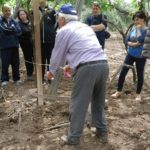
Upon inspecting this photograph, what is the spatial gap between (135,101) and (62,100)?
1348 mm

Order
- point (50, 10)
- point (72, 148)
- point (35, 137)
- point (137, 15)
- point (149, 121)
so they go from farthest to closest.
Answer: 1. point (50, 10)
2. point (137, 15)
3. point (149, 121)
4. point (35, 137)
5. point (72, 148)

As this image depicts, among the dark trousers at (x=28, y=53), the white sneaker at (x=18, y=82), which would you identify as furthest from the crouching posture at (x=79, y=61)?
the dark trousers at (x=28, y=53)

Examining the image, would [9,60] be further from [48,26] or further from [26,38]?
[48,26]

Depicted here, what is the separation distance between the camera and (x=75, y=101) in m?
4.48

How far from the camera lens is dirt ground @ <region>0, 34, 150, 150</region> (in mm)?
4785

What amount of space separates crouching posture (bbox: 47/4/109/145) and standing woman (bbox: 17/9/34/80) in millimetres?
3421

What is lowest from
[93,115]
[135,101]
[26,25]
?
[135,101]

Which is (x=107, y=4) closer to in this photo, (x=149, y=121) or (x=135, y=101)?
(x=135, y=101)

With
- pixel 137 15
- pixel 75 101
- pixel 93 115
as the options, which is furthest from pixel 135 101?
pixel 75 101

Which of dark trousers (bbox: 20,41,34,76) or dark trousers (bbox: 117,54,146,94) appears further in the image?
dark trousers (bbox: 20,41,34,76)

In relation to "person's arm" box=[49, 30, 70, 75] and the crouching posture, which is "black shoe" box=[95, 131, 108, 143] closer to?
the crouching posture

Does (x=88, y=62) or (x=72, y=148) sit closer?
(x=88, y=62)

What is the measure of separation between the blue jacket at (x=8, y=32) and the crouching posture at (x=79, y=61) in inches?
121

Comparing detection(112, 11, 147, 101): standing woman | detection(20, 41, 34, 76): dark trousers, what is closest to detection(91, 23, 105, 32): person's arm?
detection(112, 11, 147, 101): standing woman
